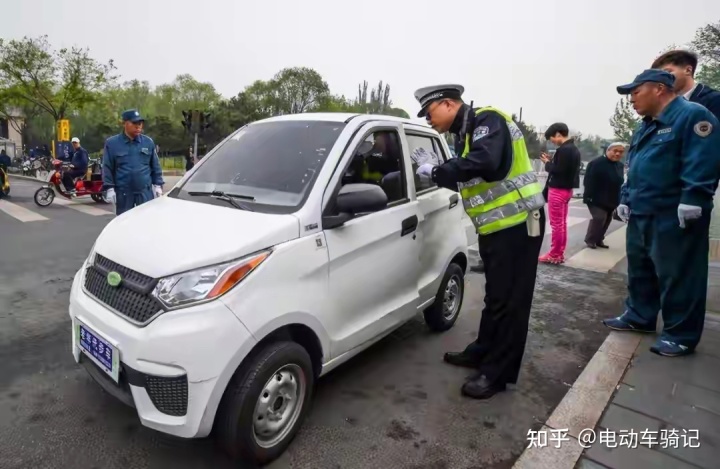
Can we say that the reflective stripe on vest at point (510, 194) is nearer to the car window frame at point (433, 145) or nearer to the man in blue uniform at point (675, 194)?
the car window frame at point (433, 145)

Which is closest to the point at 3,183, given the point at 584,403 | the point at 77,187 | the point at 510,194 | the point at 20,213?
the point at 77,187

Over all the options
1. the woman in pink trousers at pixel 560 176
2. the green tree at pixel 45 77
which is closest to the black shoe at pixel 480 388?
the woman in pink trousers at pixel 560 176

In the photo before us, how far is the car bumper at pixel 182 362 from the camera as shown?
189cm

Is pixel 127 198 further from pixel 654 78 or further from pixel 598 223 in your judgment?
pixel 598 223

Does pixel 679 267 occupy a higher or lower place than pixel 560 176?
lower

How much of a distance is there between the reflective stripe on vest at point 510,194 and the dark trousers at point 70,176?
42.4 feet

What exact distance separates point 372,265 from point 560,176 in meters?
4.76

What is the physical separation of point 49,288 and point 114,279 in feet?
11.6

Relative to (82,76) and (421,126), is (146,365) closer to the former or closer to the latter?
(421,126)

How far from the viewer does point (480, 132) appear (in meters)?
2.72

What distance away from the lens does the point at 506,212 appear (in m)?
2.76

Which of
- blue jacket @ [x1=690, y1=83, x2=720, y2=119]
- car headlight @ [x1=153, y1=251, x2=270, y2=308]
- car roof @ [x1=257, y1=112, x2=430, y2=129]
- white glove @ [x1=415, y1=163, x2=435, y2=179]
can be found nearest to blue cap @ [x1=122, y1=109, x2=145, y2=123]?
car roof @ [x1=257, y1=112, x2=430, y2=129]

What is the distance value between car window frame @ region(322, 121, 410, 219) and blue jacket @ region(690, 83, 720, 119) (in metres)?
2.57

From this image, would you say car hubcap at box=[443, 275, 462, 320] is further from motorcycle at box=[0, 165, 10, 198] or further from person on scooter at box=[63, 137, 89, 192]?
motorcycle at box=[0, 165, 10, 198]
